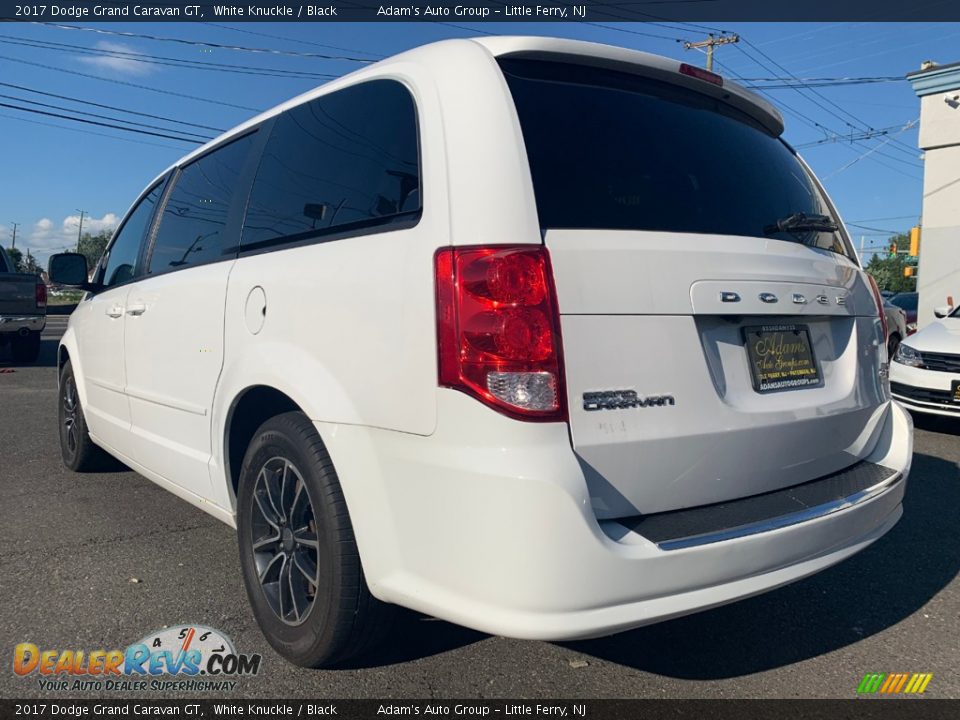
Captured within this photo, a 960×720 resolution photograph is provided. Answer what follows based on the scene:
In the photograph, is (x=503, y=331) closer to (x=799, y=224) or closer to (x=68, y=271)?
(x=799, y=224)

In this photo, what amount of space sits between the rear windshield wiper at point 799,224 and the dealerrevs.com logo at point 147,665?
2257mm

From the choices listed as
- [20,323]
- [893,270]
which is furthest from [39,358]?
[893,270]

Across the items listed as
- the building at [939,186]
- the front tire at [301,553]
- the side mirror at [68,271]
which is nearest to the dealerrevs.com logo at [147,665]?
the front tire at [301,553]

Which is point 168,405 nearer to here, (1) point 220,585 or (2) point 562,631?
(1) point 220,585

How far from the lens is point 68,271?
485 centimetres

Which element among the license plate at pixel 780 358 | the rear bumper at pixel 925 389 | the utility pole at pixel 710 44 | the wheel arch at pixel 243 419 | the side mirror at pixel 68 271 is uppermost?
the utility pole at pixel 710 44

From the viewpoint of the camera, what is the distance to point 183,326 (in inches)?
128

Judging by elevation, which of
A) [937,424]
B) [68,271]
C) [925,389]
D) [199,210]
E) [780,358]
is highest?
[199,210]

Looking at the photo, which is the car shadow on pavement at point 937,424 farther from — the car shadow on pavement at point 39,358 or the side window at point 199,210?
the car shadow on pavement at point 39,358

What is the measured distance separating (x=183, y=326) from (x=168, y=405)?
1.26 ft

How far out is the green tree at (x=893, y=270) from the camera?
58259 millimetres

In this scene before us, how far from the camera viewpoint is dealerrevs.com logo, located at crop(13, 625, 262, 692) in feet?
8.29

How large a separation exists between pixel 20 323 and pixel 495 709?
12777 millimetres

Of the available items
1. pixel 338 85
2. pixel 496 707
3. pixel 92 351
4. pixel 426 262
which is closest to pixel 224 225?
pixel 338 85
